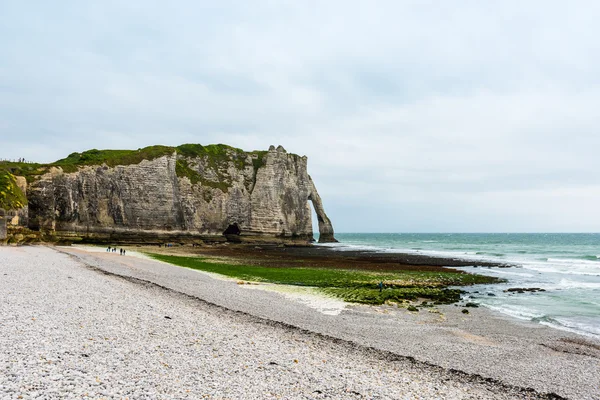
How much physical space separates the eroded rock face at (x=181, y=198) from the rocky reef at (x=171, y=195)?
150 mm

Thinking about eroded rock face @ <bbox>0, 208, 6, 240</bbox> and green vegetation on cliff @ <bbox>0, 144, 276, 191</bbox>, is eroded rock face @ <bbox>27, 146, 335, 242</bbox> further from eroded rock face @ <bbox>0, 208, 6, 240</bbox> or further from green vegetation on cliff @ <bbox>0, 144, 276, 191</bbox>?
eroded rock face @ <bbox>0, 208, 6, 240</bbox>

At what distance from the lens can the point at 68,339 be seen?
8.92m

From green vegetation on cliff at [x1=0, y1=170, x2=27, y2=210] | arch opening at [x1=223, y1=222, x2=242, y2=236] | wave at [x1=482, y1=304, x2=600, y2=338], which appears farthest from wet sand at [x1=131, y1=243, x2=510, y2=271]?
arch opening at [x1=223, y1=222, x2=242, y2=236]

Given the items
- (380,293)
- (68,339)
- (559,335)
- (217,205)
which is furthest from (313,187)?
(68,339)

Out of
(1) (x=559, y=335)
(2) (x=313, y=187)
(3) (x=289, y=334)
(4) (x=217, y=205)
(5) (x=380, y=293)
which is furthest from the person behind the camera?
(2) (x=313, y=187)

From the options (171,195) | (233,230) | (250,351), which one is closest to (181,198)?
(171,195)

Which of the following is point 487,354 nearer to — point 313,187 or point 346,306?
point 346,306

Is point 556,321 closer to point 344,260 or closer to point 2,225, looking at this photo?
point 344,260

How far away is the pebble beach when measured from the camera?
731 cm

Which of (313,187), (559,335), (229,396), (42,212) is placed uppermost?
(313,187)

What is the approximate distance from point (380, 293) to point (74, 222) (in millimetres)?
52578

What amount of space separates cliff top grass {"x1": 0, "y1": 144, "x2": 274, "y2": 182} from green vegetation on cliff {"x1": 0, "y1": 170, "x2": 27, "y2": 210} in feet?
34.7

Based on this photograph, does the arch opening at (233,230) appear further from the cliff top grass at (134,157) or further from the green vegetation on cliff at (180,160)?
the cliff top grass at (134,157)

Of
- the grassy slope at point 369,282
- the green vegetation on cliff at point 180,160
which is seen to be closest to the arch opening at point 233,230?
the green vegetation on cliff at point 180,160
